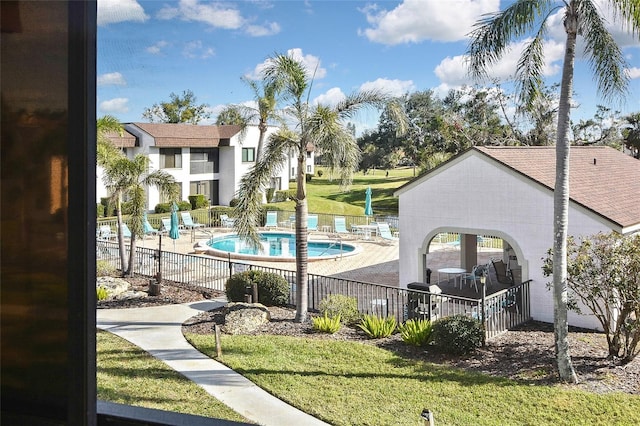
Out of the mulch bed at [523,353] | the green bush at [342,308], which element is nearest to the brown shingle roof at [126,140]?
the mulch bed at [523,353]

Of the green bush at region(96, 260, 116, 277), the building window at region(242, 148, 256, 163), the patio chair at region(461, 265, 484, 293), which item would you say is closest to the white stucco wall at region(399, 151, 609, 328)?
the patio chair at region(461, 265, 484, 293)

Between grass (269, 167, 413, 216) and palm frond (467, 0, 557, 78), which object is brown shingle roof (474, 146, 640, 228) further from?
grass (269, 167, 413, 216)

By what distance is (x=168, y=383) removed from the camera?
360 cm

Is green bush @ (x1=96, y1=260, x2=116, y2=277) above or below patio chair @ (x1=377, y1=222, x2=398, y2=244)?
below

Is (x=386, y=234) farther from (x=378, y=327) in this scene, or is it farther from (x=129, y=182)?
(x=378, y=327)

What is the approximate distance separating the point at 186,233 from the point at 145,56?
8.83m

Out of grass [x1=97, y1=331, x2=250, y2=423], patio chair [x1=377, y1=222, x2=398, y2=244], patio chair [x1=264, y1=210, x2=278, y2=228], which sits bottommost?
grass [x1=97, y1=331, x2=250, y2=423]

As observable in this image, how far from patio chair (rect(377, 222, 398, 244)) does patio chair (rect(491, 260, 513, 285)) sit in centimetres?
351

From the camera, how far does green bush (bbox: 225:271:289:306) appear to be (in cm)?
572

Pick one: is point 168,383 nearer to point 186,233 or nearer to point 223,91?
point 223,91

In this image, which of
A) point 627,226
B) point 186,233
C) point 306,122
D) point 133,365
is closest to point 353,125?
point 306,122

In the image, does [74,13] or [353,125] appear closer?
[74,13]

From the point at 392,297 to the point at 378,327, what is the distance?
0.71 meters

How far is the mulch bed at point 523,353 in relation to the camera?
3.63m
